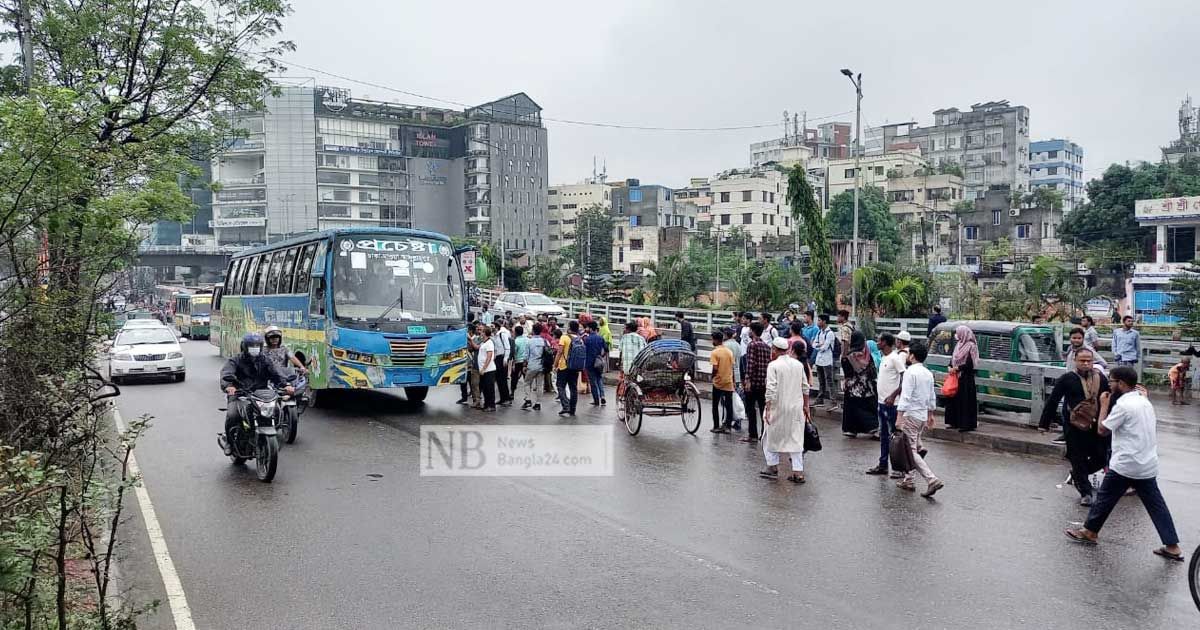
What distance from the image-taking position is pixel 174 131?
14602mm

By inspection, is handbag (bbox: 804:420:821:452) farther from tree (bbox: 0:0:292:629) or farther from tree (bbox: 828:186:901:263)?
tree (bbox: 828:186:901:263)

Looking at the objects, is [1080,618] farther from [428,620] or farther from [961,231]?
[961,231]

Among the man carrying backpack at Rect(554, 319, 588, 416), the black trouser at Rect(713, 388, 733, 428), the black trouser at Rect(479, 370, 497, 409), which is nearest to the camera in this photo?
the black trouser at Rect(713, 388, 733, 428)

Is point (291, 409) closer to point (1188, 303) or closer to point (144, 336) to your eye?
point (144, 336)

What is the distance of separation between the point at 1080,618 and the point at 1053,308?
88.8 ft

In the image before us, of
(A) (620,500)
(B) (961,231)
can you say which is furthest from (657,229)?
(A) (620,500)

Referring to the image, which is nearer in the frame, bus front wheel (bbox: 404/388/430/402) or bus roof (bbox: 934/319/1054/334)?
bus roof (bbox: 934/319/1054/334)

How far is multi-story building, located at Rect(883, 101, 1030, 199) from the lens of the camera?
9831 centimetres

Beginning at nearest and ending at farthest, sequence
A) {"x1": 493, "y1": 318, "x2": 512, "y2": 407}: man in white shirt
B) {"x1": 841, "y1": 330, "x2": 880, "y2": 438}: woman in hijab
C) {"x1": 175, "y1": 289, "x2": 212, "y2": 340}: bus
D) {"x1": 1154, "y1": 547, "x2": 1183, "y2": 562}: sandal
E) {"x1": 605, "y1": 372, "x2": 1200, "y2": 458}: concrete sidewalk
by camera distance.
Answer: {"x1": 1154, "y1": 547, "x2": 1183, "y2": 562}: sandal, {"x1": 605, "y1": 372, "x2": 1200, "y2": 458}: concrete sidewalk, {"x1": 841, "y1": 330, "x2": 880, "y2": 438}: woman in hijab, {"x1": 493, "y1": 318, "x2": 512, "y2": 407}: man in white shirt, {"x1": 175, "y1": 289, "x2": 212, "y2": 340}: bus

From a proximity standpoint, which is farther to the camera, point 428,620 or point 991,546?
point 991,546

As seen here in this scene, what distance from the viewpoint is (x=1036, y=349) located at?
14.2 m

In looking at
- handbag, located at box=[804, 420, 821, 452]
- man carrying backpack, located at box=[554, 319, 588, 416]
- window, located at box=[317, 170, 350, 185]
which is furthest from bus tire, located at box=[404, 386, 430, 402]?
window, located at box=[317, 170, 350, 185]

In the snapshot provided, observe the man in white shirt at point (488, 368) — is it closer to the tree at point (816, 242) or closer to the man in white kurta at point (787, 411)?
the man in white kurta at point (787, 411)

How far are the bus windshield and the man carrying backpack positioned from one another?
2013 millimetres
